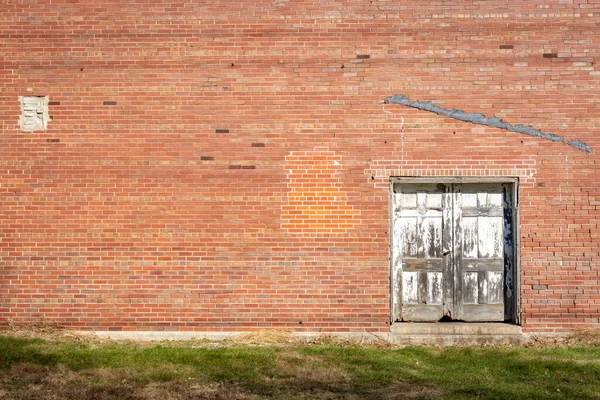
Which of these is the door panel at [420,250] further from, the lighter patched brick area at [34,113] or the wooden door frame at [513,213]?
the lighter patched brick area at [34,113]

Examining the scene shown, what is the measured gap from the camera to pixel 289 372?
27.6 ft

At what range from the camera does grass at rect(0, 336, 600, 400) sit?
7.58m

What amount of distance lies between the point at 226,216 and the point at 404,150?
2658mm

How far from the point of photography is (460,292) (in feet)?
33.9

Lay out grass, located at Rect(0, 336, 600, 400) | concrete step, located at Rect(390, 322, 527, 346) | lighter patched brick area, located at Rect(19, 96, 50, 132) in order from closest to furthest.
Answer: grass, located at Rect(0, 336, 600, 400) → concrete step, located at Rect(390, 322, 527, 346) → lighter patched brick area, located at Rect(19, 96, 50, 132)

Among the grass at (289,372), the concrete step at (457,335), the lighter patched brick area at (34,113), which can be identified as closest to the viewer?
the grass at (289,372)

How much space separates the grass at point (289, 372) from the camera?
7.58m

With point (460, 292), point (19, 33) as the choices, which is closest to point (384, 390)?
point (460, 292)

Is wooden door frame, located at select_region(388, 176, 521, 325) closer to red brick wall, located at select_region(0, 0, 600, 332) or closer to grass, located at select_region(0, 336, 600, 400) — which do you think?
red brick wall, located at select_region(0, 0, 600, 332)

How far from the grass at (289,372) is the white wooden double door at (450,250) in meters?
0.78

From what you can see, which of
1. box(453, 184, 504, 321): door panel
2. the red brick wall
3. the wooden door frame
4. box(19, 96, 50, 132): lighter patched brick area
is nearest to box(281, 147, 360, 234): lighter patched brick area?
the red brick wall

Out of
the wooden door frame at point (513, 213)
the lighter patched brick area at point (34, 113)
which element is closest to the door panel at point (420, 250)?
the wooden door frame at point (513, 213)

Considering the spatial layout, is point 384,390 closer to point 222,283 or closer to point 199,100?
point 222,283

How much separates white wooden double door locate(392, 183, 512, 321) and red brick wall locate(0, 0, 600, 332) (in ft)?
1.20
